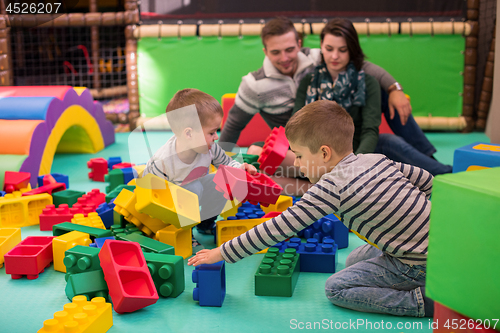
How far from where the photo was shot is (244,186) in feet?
3.84

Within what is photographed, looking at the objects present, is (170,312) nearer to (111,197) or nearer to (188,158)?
(188,158)

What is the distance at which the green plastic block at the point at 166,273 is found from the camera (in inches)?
37.7

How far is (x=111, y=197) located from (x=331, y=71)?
0.93 metres

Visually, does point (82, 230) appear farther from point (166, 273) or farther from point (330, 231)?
point (330, 231)

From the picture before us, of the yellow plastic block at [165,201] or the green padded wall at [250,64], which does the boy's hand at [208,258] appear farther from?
the green padded wall at [250,64]

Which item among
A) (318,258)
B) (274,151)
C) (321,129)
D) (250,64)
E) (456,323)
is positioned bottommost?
(318,258)

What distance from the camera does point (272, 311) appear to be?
36.1 inches

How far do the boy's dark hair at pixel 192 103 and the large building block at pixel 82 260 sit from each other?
0.41 meters

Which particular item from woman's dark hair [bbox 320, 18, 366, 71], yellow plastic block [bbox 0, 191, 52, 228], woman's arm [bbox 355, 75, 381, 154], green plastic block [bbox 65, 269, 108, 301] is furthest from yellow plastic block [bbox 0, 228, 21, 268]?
woman's dark hair [bbox 320, 18, 366, 71]

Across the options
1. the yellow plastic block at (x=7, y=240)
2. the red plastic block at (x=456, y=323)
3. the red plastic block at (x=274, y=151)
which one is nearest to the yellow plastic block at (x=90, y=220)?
the yellow plastic block at (x=7, y=240)

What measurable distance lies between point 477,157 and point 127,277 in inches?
33.5

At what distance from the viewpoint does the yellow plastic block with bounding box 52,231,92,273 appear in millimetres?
1087

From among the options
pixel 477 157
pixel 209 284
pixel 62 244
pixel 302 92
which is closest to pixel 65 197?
pixel 62 244

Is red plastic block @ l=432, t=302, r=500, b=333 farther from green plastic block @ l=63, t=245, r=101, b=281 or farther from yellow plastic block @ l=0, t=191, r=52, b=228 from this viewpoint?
yellow plastic block @ l=0, t=191, r=52, b=228
